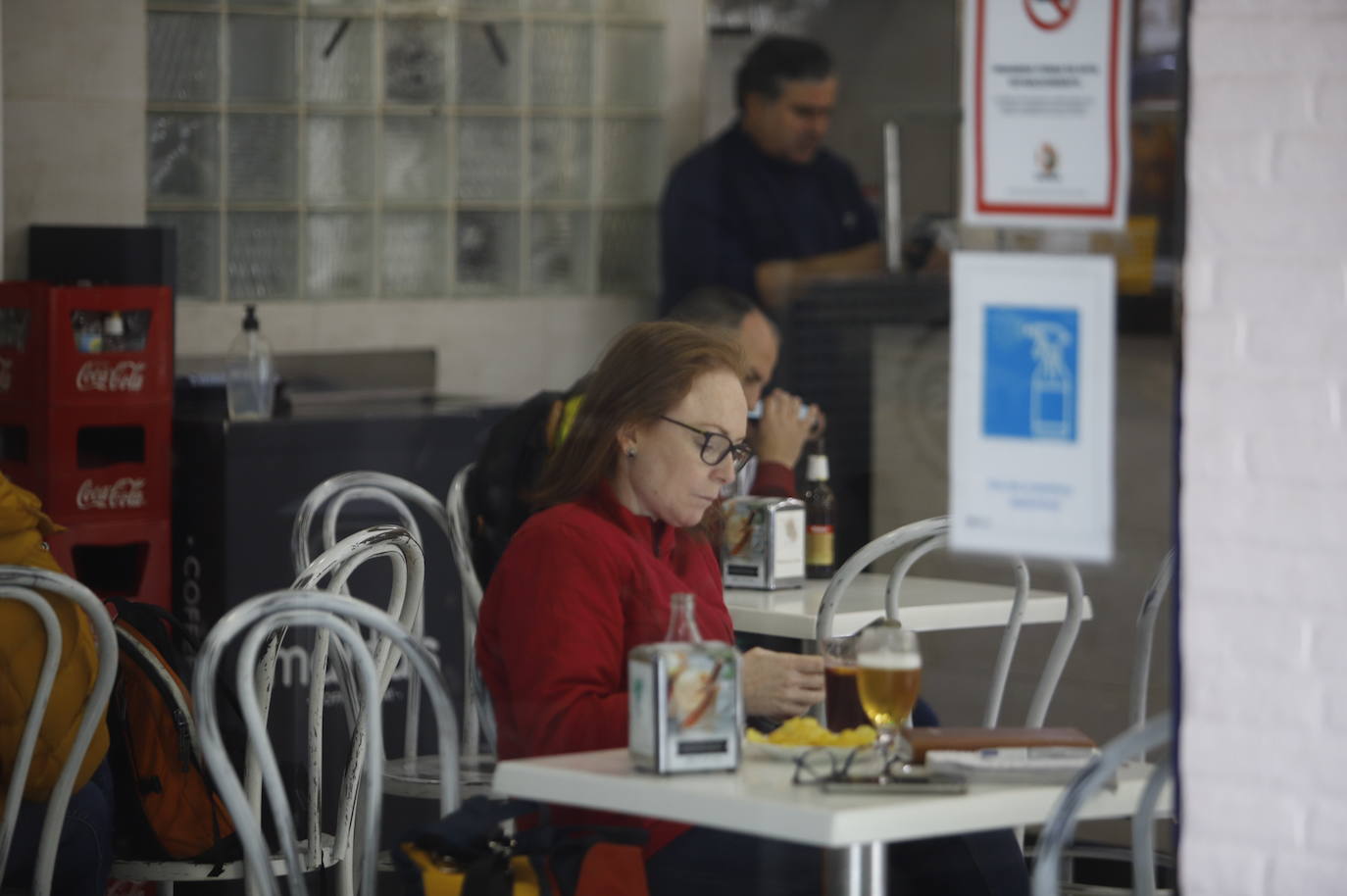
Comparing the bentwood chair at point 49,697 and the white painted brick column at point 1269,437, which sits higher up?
the white painted brick column at point 1269,437

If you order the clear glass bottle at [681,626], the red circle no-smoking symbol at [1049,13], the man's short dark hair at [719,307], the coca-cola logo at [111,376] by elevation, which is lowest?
the clear glass bottle at [681,626]

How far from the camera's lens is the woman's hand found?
2354 millimetres

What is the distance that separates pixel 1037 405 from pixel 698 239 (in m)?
3.55

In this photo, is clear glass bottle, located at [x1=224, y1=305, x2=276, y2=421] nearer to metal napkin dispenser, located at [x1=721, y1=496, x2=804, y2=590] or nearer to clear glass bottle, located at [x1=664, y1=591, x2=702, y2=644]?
metal napkin dispenser, located at [x1=721, y1=496, x2=804, y2=590]

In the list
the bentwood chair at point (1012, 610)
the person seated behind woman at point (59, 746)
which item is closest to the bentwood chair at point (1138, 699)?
the bentwood chair at point (1012, 610)

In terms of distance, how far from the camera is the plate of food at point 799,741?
2105mm

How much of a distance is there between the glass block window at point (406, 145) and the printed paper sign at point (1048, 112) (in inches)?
126

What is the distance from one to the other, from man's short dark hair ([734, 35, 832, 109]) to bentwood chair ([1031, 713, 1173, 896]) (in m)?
3.58

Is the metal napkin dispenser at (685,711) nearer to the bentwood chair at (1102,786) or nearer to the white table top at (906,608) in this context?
the bentwood chair at (1102,786)

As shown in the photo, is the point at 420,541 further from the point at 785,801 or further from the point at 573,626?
the point at 785,801

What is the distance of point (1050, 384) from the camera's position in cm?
189

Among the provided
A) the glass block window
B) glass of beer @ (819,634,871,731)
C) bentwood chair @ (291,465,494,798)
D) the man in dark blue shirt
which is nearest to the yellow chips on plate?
glass of beer @ (819,634,871,731)

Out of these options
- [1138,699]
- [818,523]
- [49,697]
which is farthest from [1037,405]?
[818,523]

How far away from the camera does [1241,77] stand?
1.80 m
